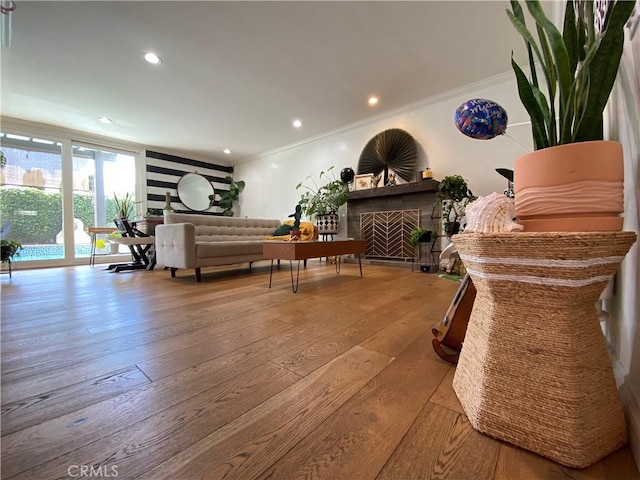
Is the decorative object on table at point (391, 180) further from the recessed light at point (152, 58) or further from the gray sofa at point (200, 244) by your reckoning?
the recessed light at point (152, 58)

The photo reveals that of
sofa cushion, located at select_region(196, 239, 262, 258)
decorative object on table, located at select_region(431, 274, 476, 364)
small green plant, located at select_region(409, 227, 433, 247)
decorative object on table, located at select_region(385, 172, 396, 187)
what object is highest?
decorative object on table, located at select_region(385, 172, 396, 187)

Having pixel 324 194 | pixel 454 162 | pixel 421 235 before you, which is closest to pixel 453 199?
pixel 421 235

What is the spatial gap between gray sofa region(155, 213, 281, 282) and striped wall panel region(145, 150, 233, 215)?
291 centimetres

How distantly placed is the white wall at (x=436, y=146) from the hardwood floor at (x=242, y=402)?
2.50 meters

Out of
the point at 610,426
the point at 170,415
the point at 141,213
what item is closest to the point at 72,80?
the point at 141,213

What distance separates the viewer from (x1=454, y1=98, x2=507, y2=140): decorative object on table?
82 cm

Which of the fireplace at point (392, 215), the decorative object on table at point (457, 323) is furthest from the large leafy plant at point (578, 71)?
the fireplace at point (392, 215)

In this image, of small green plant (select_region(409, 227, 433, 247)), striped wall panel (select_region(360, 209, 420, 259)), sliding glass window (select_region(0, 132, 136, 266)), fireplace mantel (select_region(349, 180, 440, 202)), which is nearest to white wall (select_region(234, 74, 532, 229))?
fireplace mantel (select_region(349, 180, 440, 202))

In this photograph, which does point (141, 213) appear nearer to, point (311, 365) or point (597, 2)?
point (311, 365)

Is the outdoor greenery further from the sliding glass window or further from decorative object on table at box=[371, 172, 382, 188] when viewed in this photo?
decorative object on table at box=[371, 172, 382, 188]

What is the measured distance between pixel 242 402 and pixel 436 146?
12.5ft

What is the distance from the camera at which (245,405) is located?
709 mm

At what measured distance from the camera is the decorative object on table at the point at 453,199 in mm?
2867

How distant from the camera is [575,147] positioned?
22.5 inches
